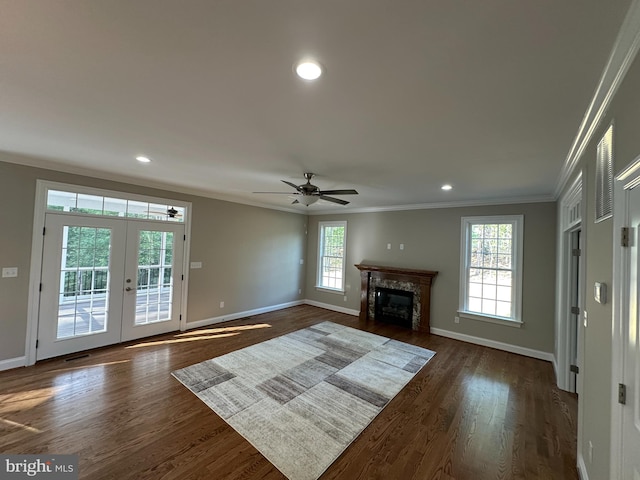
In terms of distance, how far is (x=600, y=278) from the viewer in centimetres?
165

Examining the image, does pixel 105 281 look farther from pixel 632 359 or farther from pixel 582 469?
pixel 582 469

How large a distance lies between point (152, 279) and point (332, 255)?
4135 millimetres

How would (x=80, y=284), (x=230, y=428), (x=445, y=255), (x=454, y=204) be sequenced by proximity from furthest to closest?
(x=445, y=255) < (x=454, y=204) < (x=80, y=284) < (x=230, y=428)

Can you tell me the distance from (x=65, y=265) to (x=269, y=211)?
12.3 ft

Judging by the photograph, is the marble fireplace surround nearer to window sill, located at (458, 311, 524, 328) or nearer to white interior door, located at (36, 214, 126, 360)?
window sill, located at (458, 311, 524, 328)

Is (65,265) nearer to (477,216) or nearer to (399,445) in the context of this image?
(399,445)

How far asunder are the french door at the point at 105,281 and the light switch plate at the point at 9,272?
25cm

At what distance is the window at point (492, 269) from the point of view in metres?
4.48

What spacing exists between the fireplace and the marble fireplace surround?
9 cm

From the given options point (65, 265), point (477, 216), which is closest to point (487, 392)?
point (477, 216)

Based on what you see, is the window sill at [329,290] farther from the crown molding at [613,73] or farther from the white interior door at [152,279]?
the crown molding at [613,73]

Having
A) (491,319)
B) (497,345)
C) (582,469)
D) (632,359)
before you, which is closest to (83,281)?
(632,359)

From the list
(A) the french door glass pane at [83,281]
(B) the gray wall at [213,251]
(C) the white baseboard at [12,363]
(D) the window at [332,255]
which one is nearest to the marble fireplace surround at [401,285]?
(D) the window at [332,255]

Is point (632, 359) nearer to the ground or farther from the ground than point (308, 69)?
nearer to the ground
